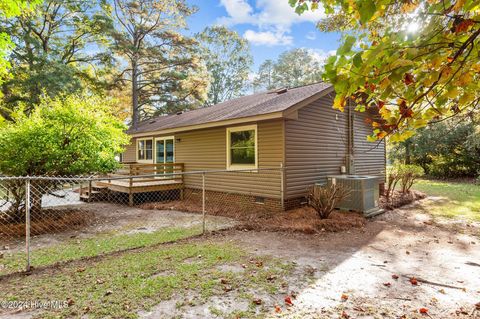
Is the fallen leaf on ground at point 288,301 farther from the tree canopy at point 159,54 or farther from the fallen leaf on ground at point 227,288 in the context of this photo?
the tree canopy at point 159,54

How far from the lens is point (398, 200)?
9.66 m

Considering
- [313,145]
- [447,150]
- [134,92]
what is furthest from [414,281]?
[134,92]

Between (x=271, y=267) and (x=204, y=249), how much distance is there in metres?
1.42

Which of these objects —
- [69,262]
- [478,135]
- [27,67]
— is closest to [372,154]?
[478,135]

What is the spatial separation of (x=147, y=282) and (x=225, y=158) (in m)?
6.49

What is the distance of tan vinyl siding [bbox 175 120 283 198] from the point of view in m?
8.30

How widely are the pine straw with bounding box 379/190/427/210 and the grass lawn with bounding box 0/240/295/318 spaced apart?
6224 millimetres

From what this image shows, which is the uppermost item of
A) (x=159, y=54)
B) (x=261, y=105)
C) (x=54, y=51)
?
(x=159, y=54)

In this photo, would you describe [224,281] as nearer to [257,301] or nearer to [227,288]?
[227,288]

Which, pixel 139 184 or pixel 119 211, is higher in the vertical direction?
pixel 139 184

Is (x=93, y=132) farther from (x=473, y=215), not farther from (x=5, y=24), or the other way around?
(x=5, y=24)

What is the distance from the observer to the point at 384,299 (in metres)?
3.16

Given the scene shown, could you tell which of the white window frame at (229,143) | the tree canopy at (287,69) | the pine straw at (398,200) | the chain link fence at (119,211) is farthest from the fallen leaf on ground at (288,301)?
the tree canopy at (287,69)

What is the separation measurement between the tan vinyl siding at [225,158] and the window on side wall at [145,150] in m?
2.52
